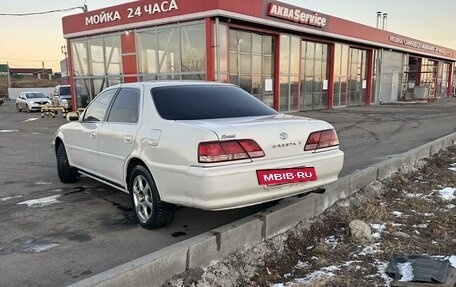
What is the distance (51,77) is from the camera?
95938 millimetres

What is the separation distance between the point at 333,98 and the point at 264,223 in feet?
76.3

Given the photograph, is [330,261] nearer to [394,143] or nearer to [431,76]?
[394,143]

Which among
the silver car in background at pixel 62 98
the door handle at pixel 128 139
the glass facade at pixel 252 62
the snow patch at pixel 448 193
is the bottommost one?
the snow patch at pixel 448 193

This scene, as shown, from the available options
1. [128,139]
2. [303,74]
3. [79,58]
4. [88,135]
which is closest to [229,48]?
[303,74]

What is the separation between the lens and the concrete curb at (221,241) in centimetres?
294

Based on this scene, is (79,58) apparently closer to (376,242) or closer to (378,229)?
(378,229)

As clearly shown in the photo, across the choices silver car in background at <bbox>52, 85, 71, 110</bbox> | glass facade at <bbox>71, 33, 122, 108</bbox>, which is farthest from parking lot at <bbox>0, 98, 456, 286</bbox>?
silver car in background at <bbox>52, 85, 71, 110</bbox>

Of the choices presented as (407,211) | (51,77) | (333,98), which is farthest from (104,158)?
(51,77)

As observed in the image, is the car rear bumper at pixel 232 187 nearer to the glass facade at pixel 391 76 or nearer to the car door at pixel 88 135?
the car door at pixel 88 135

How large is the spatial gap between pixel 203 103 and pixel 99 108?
1729 millimetres

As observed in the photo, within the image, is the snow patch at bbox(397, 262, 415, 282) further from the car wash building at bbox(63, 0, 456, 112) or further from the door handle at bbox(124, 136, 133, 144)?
the car wash building at bbox(63, 0, 456, 112)

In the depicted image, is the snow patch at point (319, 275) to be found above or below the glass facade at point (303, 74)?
below

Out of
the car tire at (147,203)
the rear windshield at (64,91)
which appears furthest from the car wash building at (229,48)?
the car tire at (147,203)

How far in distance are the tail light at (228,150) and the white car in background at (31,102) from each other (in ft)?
89.1
